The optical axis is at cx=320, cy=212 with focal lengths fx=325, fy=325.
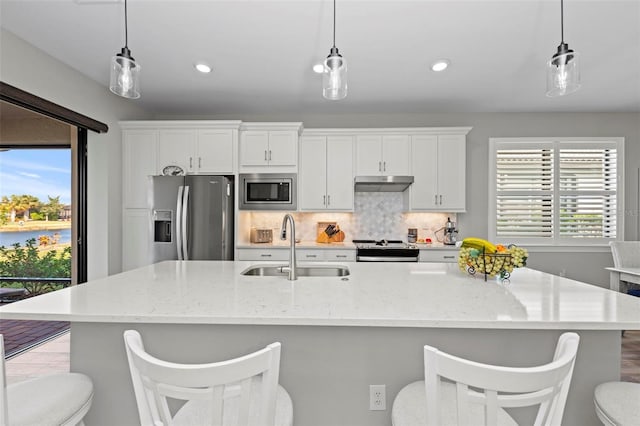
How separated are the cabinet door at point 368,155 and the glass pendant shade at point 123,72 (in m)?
2.67

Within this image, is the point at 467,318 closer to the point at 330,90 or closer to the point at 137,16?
the point at 330,90

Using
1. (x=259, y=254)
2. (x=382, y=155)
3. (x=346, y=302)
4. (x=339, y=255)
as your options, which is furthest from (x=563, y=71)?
(x=259, y=254)

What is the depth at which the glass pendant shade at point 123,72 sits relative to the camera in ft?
5.55

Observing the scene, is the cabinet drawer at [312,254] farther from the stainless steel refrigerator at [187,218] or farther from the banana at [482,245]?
the banana at [482,245]

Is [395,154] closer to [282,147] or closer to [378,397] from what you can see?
[282,147]

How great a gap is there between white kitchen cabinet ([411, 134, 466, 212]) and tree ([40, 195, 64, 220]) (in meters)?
4.05

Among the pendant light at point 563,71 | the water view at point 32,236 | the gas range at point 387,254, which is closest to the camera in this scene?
the pendant light at point 563,71

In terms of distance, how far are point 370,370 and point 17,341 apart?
3656 mm

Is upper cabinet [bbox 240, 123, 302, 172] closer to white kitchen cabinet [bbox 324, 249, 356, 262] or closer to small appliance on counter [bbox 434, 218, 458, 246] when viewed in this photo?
white kitchen cabinet [bbox 324, 249, 356, 262]

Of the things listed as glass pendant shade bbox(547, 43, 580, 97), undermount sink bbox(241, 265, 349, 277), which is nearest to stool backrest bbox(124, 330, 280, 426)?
undermount sink bbox(241, 265, 349, 277)

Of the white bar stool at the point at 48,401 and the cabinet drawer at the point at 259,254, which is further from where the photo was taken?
the cabinet drawer at the point at 259,254

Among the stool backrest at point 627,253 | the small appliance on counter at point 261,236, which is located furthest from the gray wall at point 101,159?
the stool backrest at point 627,253

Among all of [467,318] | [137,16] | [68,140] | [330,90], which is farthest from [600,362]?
[68,140]

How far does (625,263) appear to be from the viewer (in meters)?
3.36
